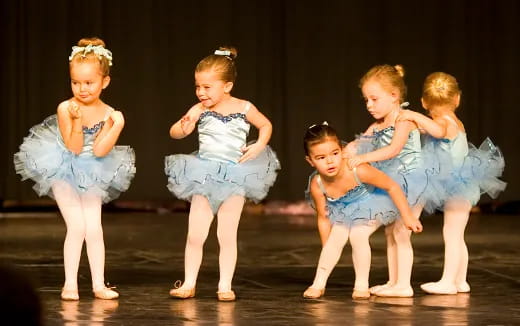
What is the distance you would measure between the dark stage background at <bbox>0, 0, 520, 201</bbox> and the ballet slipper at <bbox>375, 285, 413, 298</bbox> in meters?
5.57

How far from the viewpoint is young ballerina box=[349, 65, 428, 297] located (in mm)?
4172

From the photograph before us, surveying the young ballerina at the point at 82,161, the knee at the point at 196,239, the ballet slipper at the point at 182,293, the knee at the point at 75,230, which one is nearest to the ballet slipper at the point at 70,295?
the young ballerina at the point at 82,161

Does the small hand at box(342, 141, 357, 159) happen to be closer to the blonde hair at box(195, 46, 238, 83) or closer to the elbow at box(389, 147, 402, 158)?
the elbow at box(389, 147, 402, 158)

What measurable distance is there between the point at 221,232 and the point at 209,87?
0.58m

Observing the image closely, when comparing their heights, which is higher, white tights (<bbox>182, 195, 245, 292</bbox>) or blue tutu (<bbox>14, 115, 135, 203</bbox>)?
blue tutu (<bbox>14, 115, 135, 203</bbox>)

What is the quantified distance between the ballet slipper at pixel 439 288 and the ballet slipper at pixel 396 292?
12 centimetres

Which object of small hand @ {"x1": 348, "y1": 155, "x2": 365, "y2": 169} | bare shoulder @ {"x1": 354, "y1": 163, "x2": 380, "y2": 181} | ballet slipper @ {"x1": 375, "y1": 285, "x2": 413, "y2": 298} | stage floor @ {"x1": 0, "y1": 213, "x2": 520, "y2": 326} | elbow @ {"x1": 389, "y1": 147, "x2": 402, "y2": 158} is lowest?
stage floor @ {"x1": 0, "y1": 213, "x2": 520, "y2": 326}

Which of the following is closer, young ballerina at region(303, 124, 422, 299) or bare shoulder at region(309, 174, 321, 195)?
young ballerina at region(303, 124, 422, 299)

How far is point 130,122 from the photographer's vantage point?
982 cm

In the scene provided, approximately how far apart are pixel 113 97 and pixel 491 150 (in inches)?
229

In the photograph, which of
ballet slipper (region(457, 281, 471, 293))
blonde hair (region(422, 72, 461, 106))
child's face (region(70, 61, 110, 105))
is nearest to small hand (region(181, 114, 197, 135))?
child's face (region(70, 61, 110, 105))

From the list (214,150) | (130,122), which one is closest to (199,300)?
(214,150)

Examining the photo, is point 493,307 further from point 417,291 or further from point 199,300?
point 199,300

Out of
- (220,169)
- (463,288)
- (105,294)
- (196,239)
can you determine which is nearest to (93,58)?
(220,169)
